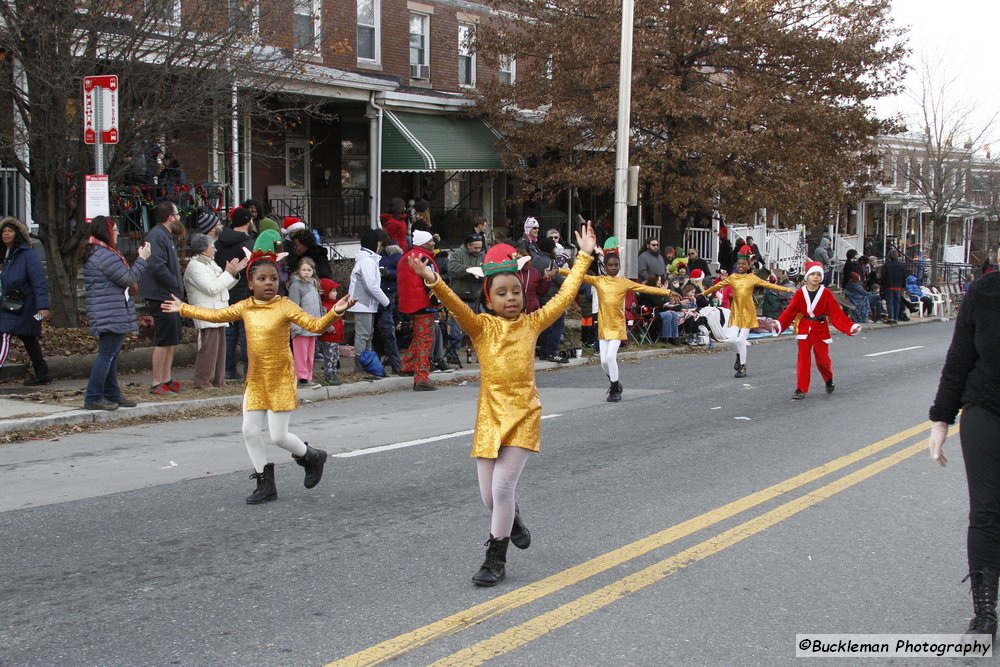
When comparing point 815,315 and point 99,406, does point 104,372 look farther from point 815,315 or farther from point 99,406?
point 815,315

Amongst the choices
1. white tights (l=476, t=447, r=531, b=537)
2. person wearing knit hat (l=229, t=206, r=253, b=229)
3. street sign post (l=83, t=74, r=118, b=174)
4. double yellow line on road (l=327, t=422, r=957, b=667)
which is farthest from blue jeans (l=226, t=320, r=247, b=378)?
white tights (l=476, t=447, r=531, b=537)

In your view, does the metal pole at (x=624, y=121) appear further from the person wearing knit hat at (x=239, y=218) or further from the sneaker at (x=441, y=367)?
the person wearing knit hat at (x=239, y=218)

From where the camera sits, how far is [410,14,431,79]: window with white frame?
25.5m

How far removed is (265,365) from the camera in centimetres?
727

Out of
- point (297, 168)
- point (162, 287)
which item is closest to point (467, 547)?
point (162, 287)

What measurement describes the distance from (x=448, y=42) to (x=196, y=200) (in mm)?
10064

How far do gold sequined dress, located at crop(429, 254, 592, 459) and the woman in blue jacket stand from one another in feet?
20.1

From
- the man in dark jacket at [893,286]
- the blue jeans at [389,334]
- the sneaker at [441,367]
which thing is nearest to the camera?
the blue jeans at [389,334]

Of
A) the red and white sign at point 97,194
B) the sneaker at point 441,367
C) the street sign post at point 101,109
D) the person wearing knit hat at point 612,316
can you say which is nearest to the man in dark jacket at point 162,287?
the red and white sign at point 97,194

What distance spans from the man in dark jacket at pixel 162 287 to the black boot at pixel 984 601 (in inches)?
355

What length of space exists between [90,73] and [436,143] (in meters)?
10.9

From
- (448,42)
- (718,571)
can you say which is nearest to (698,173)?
(448,42)

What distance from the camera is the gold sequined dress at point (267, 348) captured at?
7.24 metres

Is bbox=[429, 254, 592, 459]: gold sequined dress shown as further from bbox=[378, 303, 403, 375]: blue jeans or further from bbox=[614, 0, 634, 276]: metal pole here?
bbox=[614, 0, 634, 276]: metal pole
